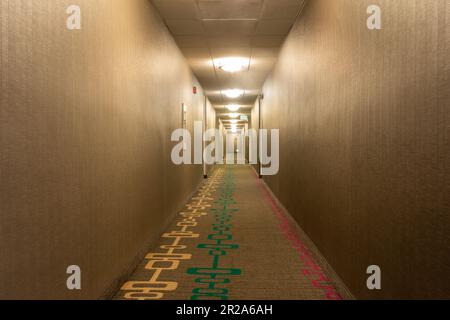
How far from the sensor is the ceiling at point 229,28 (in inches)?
158

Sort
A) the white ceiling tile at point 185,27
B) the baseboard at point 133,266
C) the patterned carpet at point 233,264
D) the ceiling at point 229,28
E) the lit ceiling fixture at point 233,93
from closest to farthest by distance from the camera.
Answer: the baseboard at point 133,266, the patterned carpet at point 233,264, the ceiling at point 229,28, the white ceiling tile at point 185,27, the lit ceiling fixture at point 233,93

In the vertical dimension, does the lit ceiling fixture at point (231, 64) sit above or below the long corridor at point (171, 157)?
above

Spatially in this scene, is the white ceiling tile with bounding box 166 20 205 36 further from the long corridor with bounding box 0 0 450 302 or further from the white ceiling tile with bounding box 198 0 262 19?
the white ceiling tile with bounding box 198 0 262 19

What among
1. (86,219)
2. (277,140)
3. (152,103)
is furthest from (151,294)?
(277,140)

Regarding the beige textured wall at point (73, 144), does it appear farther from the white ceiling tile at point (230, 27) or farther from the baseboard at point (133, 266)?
the white ceiling tile at point (230, 27)

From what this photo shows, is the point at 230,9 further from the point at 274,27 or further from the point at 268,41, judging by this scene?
the point at 268,41

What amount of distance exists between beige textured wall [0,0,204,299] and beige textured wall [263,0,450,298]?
6.05 ft

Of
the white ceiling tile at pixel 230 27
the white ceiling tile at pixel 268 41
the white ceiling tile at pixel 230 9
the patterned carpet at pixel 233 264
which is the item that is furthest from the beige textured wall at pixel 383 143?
the white ceiling tile at pixel 268 41

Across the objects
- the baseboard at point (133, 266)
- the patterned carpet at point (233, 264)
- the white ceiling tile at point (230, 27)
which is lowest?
the patterned carpet at point (233, 264)

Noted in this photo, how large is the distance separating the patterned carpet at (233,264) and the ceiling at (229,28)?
288 centimetres

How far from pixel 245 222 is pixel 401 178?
3.58 m

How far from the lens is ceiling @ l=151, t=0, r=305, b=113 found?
400cm

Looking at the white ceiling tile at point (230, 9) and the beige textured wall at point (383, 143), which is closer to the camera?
the beige textured wall at point (383, 143)

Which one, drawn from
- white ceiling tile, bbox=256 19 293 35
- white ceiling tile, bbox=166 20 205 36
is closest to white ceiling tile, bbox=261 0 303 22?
white ceiling tile, bbox=256 19 293 35
